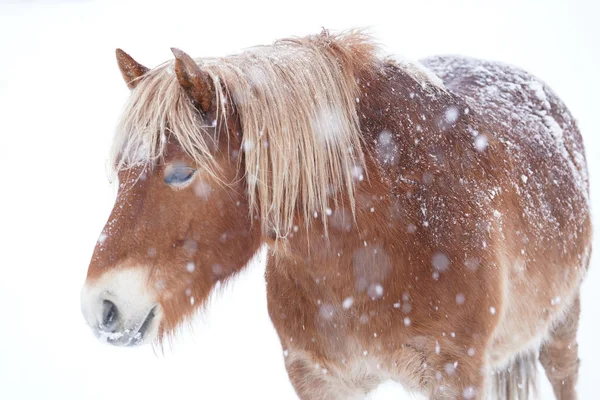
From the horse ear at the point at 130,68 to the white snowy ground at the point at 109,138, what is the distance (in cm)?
45

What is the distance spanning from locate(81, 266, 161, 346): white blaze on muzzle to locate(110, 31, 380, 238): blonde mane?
399 mm

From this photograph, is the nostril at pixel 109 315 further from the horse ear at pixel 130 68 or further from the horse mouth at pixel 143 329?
the horse ear at pixel 130 68

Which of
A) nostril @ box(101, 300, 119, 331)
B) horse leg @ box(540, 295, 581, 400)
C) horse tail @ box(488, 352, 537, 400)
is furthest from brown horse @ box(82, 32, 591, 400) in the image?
horse leg @ box(540, 295, 581, 400)

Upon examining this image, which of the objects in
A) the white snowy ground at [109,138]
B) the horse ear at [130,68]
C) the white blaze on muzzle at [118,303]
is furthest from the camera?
the white snowy ground at [109,138]

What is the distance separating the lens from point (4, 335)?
17.3ft


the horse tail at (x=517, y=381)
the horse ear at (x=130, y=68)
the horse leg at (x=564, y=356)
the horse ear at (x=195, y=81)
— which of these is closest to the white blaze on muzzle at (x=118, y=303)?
the horse ear at (x=195, y=81)

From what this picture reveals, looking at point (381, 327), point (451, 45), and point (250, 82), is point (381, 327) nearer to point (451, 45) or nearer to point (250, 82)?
point (250, 82)

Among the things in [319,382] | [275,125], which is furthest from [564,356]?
[275,125]

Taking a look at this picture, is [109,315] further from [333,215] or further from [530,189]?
[530,189]

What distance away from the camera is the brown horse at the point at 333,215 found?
200cm

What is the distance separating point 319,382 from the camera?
2.73 metres

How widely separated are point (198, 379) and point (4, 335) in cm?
190

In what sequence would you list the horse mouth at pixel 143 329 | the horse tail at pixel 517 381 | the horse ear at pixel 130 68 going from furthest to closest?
the horse tail at pixel 517 381 → the horse ear at pixel 130 68 → the horse mouth at pixel 143 329

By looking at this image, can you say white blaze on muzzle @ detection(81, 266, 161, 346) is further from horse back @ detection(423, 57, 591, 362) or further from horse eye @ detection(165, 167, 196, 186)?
horse back @ detection(423, 57, 591, 362)
